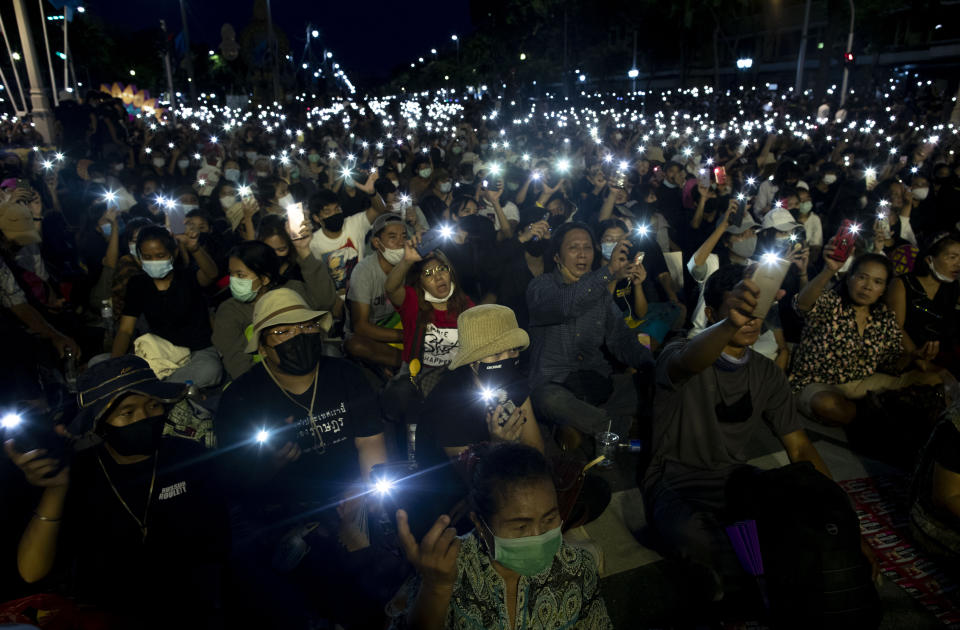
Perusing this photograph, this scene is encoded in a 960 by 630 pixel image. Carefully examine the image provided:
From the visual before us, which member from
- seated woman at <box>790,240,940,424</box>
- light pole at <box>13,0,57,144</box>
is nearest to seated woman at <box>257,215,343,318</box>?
seated woman at <box>790,240,940,424</box>

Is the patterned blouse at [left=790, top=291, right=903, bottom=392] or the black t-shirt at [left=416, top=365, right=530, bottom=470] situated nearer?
the black t-shirt at [left=416, top=365, right=530, bottom=470]

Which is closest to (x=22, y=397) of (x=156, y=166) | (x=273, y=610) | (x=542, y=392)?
(x=273, y=610)

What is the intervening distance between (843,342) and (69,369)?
649 centimetres

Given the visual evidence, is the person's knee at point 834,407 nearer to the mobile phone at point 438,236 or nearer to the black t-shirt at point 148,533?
the mobile phone at point 438,236

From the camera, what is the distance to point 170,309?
5086 mm

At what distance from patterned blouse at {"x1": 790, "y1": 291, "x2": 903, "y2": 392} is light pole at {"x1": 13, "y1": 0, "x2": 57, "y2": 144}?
15.7 meters

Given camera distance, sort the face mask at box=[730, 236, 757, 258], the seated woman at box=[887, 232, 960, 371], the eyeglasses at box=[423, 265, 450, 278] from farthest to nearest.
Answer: the face mask at box=[730, 236, 757, 258] → the seated woman at box=[887, 232, 960, 371] → the eyeglasses at box=[423, 265, 450, 278]

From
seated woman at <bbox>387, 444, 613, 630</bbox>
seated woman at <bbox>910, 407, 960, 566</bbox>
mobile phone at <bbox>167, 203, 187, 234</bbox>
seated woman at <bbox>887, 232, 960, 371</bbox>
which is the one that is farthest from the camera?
mobile phone at <bbox>167, 203, 187, 234</bbox>

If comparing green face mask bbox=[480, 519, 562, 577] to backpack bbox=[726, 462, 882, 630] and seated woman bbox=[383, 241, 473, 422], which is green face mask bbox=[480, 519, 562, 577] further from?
seated woman bbox=[383, 241, 473, 422]

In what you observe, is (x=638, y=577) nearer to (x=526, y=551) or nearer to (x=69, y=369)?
(x=526, y=551)

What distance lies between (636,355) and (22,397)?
442 centimetres

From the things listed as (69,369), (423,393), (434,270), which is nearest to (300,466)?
(423,393)

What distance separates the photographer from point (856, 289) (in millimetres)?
4758

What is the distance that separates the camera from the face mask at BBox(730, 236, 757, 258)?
6062mm
